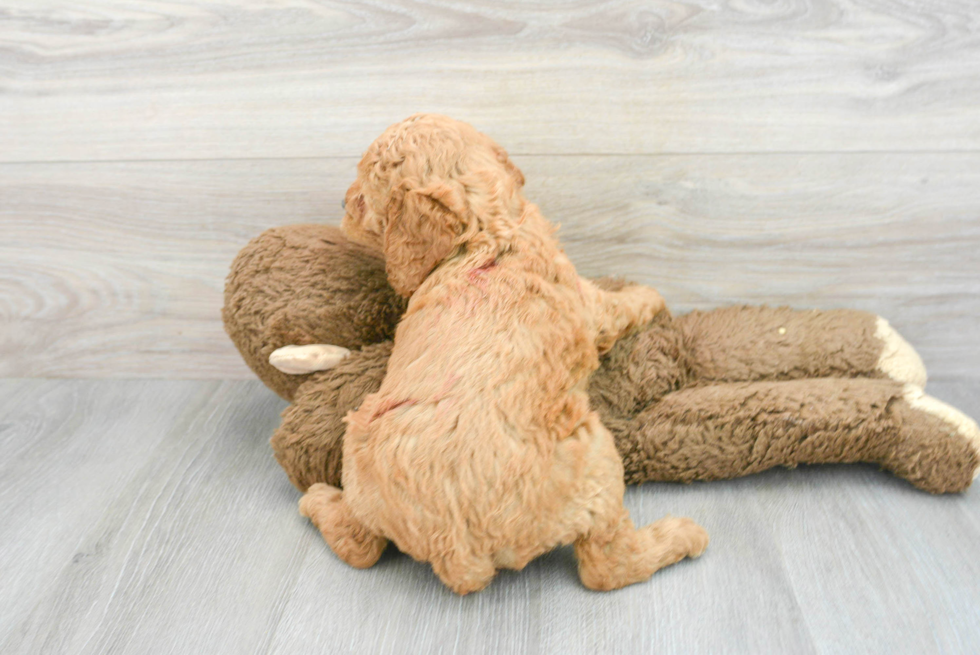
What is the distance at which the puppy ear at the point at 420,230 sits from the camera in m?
0.94

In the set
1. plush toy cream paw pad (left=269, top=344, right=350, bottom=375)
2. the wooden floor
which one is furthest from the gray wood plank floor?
plush toy cream paw pad (left=269, top=344, right=350, bottom=375)

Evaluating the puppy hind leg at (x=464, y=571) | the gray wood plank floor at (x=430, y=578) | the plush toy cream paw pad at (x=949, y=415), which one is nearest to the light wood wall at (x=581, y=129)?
the plush toy cream paw pad at (x=949, y=415)

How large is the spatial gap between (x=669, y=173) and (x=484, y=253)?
0.52m

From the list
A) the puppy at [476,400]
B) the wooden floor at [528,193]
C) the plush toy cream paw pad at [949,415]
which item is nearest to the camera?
the puppy at [476,400]

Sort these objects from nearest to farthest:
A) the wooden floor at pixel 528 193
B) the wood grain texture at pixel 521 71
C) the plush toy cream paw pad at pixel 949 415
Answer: the wooden floor at pixel 528 193 < the plush toy cream paw pad at pixel 949 415 < the wood grain texture at pixel 521 71

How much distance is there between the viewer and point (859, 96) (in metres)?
1.24

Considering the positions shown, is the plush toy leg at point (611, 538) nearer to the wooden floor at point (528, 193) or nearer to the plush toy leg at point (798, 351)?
the wooden floor at point (528, 193)

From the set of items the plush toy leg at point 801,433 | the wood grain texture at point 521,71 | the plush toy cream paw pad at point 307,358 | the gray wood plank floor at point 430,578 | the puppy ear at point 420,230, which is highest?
the wood grain texture at point 521,71

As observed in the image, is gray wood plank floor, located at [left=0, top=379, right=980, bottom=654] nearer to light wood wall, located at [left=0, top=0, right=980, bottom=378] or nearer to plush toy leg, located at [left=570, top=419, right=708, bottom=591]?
plush toy leg, located at [left=570, top=419, right=708, bottom=591]

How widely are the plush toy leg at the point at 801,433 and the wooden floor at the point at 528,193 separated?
2.0 inches

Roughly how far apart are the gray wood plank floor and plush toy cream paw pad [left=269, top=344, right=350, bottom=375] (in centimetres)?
22

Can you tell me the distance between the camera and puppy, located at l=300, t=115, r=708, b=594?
87cm

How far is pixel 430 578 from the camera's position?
40.3 inches

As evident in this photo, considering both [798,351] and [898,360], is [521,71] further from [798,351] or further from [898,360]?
[898,360]
